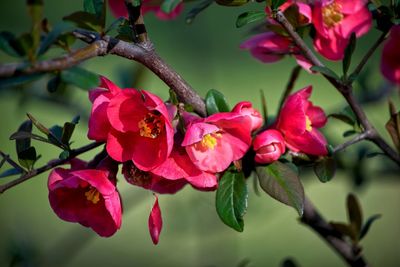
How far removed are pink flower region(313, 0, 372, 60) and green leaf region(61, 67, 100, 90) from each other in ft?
0.88

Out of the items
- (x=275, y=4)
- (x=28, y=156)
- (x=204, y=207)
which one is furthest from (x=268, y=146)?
(x=204, y=207)

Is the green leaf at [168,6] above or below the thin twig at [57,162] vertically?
above

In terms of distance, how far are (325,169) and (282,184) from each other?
8cm

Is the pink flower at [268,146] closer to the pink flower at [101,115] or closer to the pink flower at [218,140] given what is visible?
the pink flower at [218,140]

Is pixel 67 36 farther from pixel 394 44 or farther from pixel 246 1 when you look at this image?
pixel 394 44

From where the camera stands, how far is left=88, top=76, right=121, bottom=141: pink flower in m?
0.56

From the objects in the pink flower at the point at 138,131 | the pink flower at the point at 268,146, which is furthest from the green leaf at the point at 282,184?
the pink flower at the point at 138,131

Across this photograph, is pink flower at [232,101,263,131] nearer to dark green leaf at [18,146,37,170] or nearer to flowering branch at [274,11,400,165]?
flowering branch at [274,11,400,165]

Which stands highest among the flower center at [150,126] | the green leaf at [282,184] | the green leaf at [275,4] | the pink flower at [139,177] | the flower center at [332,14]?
the green leaf at [275,4]

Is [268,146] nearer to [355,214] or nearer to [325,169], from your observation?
[325,169]

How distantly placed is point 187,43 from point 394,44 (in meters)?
2.18

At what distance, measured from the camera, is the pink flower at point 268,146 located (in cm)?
60

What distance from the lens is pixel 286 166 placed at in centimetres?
63

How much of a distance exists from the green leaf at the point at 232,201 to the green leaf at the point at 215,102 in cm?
7
